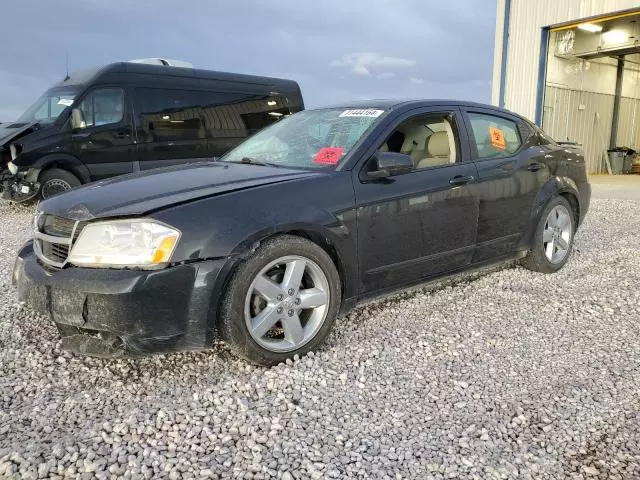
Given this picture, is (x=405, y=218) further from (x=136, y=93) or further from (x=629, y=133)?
(x=629, y=133)

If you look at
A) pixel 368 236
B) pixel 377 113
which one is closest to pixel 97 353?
pixel 368 236

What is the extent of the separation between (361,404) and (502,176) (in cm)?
240

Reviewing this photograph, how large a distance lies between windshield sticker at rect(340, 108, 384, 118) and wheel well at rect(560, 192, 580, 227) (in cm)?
217

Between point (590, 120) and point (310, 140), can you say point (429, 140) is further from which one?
point (590, 120)

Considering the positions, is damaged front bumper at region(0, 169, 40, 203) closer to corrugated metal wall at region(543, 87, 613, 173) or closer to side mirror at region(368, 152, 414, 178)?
side mirror at region(368, 152, 414, 178)

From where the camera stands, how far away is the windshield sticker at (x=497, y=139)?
14.4 ft

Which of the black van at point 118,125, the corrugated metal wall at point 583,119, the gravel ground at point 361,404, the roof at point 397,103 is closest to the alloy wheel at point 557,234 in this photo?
the gravel ground at point 361,404

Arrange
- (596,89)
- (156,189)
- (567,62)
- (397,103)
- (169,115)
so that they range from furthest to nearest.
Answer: (596,89), (567,62), (169,115), (397,103), (156,189)

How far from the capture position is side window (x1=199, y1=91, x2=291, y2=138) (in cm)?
963

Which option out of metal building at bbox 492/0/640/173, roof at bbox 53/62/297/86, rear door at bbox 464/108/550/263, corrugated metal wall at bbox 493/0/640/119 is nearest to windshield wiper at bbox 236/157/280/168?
rear door at bbox 464/108/550/263

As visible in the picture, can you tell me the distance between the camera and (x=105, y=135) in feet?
28.5

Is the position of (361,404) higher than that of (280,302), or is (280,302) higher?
(280,302)

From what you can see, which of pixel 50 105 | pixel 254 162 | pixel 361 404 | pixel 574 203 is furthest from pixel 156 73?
pixel 361 404

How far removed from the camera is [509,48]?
16.2 m
